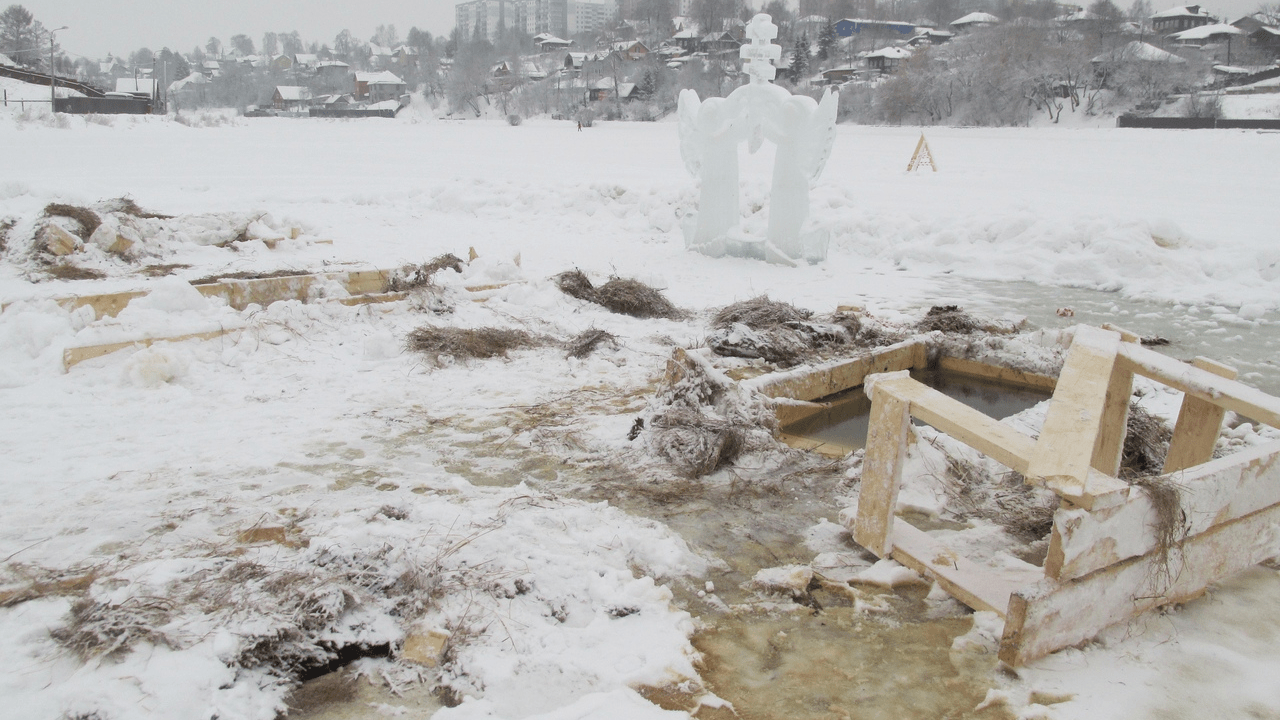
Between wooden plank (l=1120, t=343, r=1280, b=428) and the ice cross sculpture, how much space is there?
6.78 metres

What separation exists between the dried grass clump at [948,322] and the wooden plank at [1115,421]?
3598 millimetres

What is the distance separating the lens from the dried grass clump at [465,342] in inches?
254

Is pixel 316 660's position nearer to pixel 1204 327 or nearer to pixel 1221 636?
pixel 1221 636

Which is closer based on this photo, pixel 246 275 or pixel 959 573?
pixel 959 573

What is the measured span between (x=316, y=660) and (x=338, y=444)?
219 centimetres

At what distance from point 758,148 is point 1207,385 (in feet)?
23.7

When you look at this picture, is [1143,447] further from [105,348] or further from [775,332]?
[105,348]

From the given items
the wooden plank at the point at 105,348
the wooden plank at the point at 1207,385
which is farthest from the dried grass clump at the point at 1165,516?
the wooden plank at the point at 105,348

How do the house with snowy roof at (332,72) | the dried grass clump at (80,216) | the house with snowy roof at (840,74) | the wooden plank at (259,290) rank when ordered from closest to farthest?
1. the wooden plank at (259,290)
2. the dried grass clump at (80,216)
3. the house with snowy roof at (840,74)
4. the house with snowy roof at (332,72)

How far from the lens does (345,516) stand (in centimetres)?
367

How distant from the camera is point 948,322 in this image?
7.57 meters

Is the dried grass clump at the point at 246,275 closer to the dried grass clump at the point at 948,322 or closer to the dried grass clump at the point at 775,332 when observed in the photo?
the dried grass clump at the point at 775,332

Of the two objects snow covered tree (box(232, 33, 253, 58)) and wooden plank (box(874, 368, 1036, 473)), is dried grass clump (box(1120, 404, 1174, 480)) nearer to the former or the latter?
wooden plank (box(874, 368, 1036, 473))

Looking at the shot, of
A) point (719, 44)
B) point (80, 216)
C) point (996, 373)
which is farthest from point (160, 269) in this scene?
point (719, 44)
